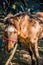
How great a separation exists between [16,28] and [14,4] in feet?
17.9

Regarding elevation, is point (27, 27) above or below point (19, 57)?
above

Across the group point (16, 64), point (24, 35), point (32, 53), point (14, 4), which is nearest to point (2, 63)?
point (16, 64)

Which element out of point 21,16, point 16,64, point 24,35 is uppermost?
point 21,16

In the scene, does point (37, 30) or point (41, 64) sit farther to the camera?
point (41, 64)

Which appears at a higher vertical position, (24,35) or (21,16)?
(21,16)

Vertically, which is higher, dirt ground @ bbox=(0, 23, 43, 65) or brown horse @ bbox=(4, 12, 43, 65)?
brown horse @ bbox=(4, 12, 43, 65)

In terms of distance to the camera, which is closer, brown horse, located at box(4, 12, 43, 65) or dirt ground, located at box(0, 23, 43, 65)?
brown horse, located at box(4, 12, 43, 65)

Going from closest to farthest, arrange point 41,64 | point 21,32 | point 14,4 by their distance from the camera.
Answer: point 21,32 < point 41,64 < point 14,4

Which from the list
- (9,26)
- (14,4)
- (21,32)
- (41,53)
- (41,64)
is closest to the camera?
(9,26)

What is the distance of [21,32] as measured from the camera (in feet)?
17.9

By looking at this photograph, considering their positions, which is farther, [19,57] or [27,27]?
[19,57]

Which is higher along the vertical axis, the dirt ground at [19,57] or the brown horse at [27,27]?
the brown horse at [27,27]

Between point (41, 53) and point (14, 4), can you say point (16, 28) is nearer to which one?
point (41, 53)

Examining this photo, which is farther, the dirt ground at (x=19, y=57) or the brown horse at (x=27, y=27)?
the dirt ground at (x=19, y=57)
